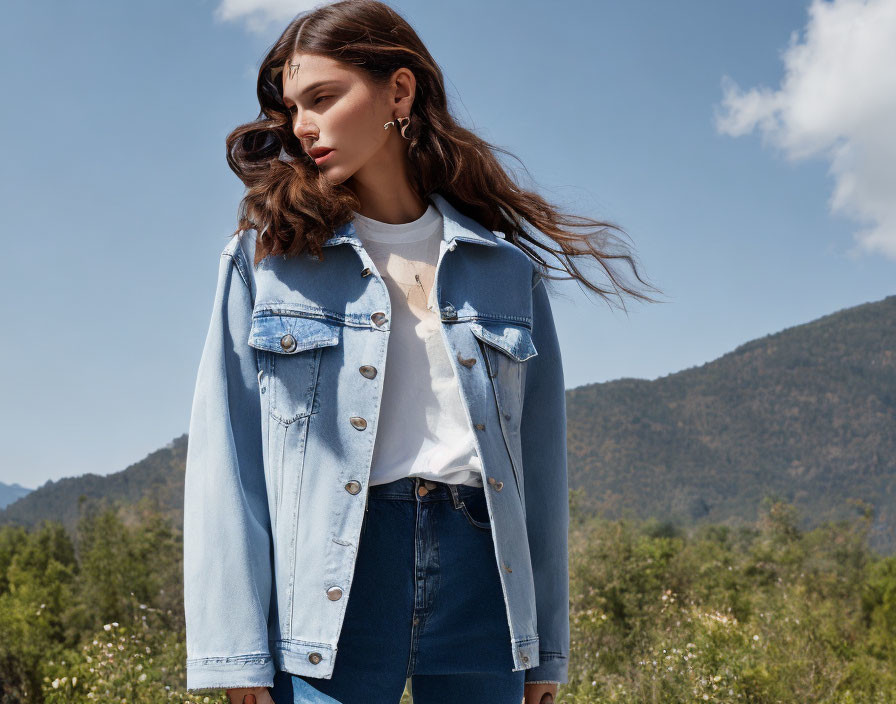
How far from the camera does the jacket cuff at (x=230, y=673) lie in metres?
1.47

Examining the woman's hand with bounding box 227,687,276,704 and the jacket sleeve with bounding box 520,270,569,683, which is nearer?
the woman's hand with bounding box 227,687,276,704

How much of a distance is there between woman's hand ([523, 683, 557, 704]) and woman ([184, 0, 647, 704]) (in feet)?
0.04

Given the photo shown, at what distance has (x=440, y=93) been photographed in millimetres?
2090

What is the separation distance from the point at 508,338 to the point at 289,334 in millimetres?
489

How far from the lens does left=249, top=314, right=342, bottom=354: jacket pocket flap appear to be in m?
1.66

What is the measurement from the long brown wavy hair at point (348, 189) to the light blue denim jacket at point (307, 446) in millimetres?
70

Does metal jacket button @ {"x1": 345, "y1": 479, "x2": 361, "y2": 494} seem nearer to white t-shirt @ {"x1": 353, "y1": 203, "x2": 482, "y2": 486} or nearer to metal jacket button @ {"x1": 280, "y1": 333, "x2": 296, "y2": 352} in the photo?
white t-shirt @ {"x1": 353, "y1": 203, "x2": 482, "y2": 486}

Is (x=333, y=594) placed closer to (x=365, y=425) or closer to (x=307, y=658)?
(x=307, y=658)

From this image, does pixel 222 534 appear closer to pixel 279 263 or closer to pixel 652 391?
pixel 279 263

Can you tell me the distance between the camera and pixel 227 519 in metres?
1.54

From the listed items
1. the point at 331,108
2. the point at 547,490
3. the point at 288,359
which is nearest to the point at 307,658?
the point at 288,359

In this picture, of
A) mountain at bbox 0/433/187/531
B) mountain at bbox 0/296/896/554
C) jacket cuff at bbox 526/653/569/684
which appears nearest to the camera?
jacket cuff at bbox 526/653/569/684

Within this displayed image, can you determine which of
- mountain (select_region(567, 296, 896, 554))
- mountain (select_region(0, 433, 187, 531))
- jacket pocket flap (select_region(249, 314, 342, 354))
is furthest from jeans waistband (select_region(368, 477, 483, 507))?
mountain (select_region(567, 296, 896, 554))

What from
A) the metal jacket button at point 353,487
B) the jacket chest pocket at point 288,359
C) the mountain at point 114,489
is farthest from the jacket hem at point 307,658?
the mountain at point 114,489
